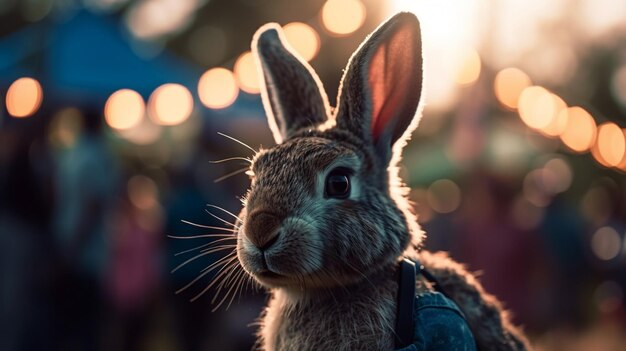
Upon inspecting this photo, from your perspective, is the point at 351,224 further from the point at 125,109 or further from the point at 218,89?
the point at 125,109

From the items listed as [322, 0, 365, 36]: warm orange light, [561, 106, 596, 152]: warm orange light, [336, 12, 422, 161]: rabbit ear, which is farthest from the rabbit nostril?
[561, 106, 596, 152]: warm orange light

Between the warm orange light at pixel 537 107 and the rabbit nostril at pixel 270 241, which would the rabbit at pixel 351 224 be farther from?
the warm orange light at pixel 537 107

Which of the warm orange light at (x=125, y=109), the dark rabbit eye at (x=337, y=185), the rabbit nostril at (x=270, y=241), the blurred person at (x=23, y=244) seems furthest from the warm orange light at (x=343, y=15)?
the rabbit nostril at (x=270, y=241)

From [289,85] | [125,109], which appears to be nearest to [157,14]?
[125,109]

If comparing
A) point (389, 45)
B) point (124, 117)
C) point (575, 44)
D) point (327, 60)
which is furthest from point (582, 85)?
point (389, 45)

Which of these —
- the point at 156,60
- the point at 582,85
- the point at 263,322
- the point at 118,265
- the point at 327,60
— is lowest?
the point at 118,265

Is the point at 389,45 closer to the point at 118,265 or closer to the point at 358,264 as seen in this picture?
the point at 358,264
